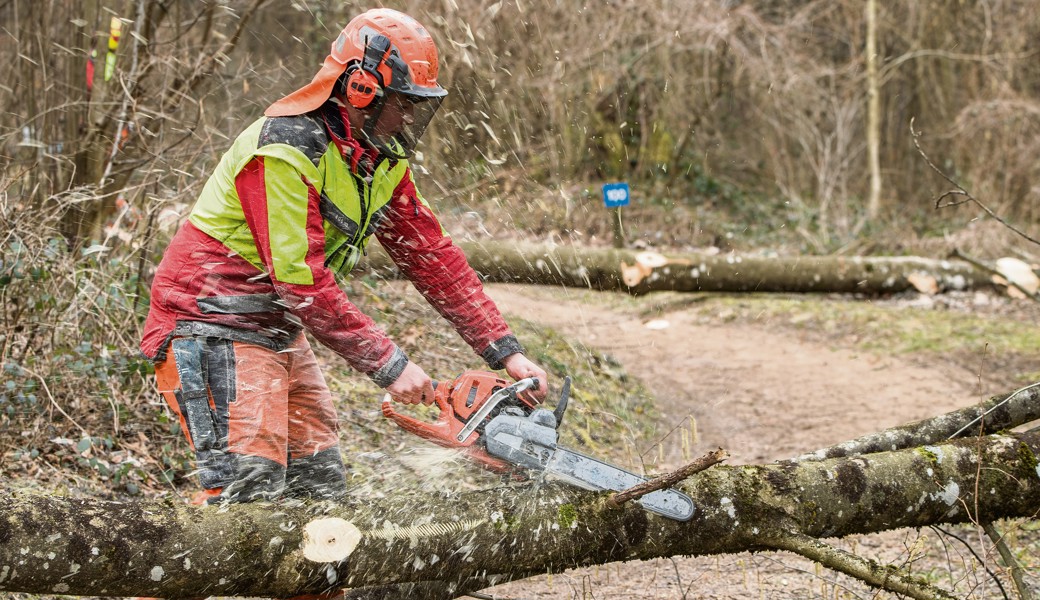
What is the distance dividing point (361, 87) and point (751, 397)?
15.5 feet

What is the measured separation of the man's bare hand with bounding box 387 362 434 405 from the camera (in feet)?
8.47

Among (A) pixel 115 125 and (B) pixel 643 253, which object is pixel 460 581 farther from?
(B) pixel 643 253

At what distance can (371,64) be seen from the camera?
8.25ft

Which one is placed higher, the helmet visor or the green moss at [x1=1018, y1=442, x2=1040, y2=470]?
the helmet visor

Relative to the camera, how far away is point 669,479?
2.15 metres

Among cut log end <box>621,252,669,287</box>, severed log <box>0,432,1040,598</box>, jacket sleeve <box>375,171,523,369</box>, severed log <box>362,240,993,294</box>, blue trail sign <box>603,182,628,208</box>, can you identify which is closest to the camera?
severed log <box>0,432,1040,598</box>

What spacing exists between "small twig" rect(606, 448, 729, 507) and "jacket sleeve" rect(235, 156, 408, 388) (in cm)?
85

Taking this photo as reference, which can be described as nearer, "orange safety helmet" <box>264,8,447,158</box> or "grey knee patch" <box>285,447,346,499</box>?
"orange safety helmet" <box>264,8,447,158</box>

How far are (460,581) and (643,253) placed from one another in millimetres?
5073

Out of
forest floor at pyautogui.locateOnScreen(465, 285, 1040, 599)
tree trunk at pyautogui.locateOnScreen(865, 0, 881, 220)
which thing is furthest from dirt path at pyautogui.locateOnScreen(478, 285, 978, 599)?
tree trunk at pyautogui.locateOnScreen(865, 0, 881, 220)

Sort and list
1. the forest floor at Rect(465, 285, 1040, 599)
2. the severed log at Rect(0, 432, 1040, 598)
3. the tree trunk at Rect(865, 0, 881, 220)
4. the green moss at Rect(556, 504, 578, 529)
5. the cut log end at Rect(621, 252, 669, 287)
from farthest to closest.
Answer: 1. the tree trunk at Rect(865, 0, 881, 220)
2. the cut log end at Rect(621, 252, 669, 287)
3. the forest floor at Rect(465, 285, 1040, 599)
4. the green moss at Rect(556, 504, 578, 529)
5. the severed log at Rect(0, 432, 1040, 598)

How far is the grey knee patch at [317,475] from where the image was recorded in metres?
2.81

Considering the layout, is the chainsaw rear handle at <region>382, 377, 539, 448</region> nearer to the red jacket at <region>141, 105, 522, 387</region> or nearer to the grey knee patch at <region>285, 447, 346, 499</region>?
the red jacket at <region>141, 105, 522, 387</region>

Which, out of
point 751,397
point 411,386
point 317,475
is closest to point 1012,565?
point 411,386
